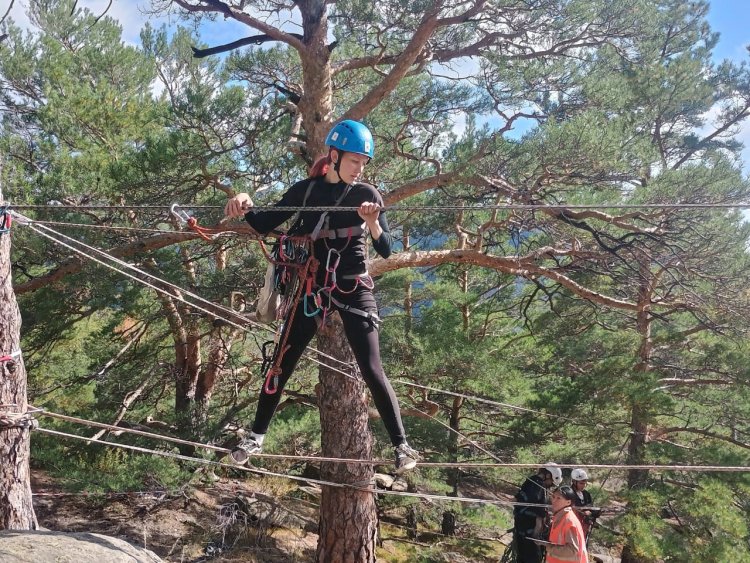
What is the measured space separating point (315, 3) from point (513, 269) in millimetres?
3152

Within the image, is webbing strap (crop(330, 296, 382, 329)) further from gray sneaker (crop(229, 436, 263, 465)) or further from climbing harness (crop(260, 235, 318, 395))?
gray sneaker (crop(229, 436, 263, 465))

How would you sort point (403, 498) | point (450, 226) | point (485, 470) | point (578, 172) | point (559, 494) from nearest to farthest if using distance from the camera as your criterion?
1. point (559, 494)
2. point (578, 172)
3. point (450, 226)
4. point (403, 498)
5. point (485, 470)

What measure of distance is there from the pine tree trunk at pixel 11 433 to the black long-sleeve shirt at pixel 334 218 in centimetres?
157

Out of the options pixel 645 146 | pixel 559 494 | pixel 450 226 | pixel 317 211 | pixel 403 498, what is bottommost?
pixel 403 498

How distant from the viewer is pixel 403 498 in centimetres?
862

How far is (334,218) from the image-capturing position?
2873mm

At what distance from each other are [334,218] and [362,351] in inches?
23.8

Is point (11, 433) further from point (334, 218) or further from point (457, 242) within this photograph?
point (457, 242)

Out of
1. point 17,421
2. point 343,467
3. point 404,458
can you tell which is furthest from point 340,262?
point 343,467

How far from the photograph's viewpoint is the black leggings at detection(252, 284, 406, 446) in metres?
2.75

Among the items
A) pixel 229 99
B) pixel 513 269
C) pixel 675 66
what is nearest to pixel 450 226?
pixel 513 269

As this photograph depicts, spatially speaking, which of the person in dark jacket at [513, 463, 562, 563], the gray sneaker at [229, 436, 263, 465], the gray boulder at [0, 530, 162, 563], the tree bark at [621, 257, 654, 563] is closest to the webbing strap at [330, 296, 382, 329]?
the gray sneaker at [229, 436, 263, 465]

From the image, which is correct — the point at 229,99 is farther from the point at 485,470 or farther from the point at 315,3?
the point at 485,470

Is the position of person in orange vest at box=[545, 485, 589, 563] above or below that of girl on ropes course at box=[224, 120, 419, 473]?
below
